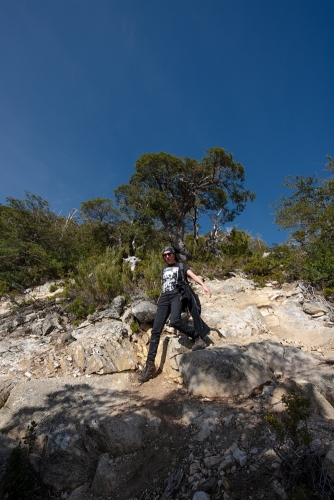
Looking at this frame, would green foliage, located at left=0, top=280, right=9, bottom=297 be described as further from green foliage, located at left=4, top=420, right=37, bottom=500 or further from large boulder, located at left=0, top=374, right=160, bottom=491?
green foliage, located at left=4, top=420, right=37, bottom=500

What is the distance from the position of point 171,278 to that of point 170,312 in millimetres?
663

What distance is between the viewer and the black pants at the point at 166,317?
402 cm

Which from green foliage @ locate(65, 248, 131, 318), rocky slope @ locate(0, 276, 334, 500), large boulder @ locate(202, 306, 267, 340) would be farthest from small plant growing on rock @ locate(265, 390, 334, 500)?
green foliage @ locate(65, 248, 131, 318)

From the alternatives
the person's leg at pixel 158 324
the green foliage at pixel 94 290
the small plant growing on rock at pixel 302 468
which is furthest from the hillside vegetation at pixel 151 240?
the small plant growing on rock at pixel 302 468

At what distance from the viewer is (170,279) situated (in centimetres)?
448

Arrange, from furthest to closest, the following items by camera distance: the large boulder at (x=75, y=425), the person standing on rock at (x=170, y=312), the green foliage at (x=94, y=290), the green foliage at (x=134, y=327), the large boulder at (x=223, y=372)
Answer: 1. the green foliage at (x=94, y=290)
2. the green foliage at (x=134, y=327)
3. the person standing on rock at (x=170, y=312)
4. the large boulder at (x=223, y=372)
5. the large boulder at (x=75, y=425)

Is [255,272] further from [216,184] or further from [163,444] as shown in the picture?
[216,184]

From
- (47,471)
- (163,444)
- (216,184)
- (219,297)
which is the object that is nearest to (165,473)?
(163,444)

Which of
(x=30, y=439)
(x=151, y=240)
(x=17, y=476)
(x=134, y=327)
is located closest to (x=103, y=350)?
(x=134, y=327)

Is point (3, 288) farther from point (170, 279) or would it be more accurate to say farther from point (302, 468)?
point (302, 468)

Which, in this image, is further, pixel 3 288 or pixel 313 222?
pixel 313 222

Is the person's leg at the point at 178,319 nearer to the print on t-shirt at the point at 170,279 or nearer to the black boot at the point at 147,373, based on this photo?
the print on t-shirt at the point at 170,279

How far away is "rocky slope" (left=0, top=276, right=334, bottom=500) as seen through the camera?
7.30 feet

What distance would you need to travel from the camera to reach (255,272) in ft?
28.9
